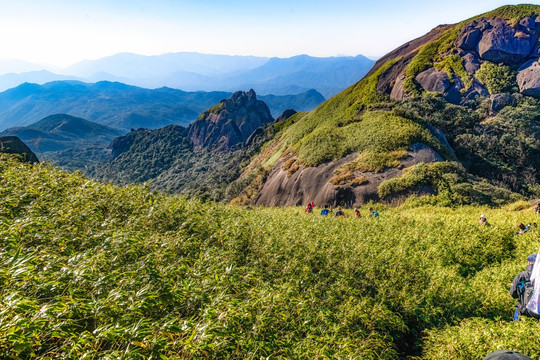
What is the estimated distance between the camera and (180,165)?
174250 mm

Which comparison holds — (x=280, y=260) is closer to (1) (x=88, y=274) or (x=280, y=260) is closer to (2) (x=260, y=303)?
(2) (x=260, y=303)

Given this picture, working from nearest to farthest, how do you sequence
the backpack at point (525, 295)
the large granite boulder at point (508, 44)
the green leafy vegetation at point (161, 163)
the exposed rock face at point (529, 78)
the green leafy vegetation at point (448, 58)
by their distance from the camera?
the backpack at point (525, 295)
the exposed rock face at point (529, 78)
the large granite boulder at point (508, 44)
the green leafy vegetation at point (448, 58)
the green leafy vegetation at point (161, 163)

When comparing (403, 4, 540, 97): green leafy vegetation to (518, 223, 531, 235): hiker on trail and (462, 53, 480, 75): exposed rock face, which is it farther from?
(518, 223, 531, 235): hiker on trail

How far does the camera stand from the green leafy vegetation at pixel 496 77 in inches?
2233

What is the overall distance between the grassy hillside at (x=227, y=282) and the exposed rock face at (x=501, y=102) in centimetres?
5316

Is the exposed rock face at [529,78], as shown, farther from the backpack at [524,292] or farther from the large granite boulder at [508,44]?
A: the backpack at [524,292]

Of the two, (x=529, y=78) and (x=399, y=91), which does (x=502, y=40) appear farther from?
(x=399, y=91)

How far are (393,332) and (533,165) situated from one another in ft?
179

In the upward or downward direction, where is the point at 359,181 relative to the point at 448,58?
downward

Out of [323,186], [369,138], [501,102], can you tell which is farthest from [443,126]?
[323,186]

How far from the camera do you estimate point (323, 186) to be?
3288 centimetres

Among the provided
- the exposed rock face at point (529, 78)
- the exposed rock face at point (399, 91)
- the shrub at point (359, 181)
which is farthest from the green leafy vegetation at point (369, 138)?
the exposed rock face at point (529, 78)

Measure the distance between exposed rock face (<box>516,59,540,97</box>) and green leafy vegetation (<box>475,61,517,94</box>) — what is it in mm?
1075

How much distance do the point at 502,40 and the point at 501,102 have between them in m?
16.1
